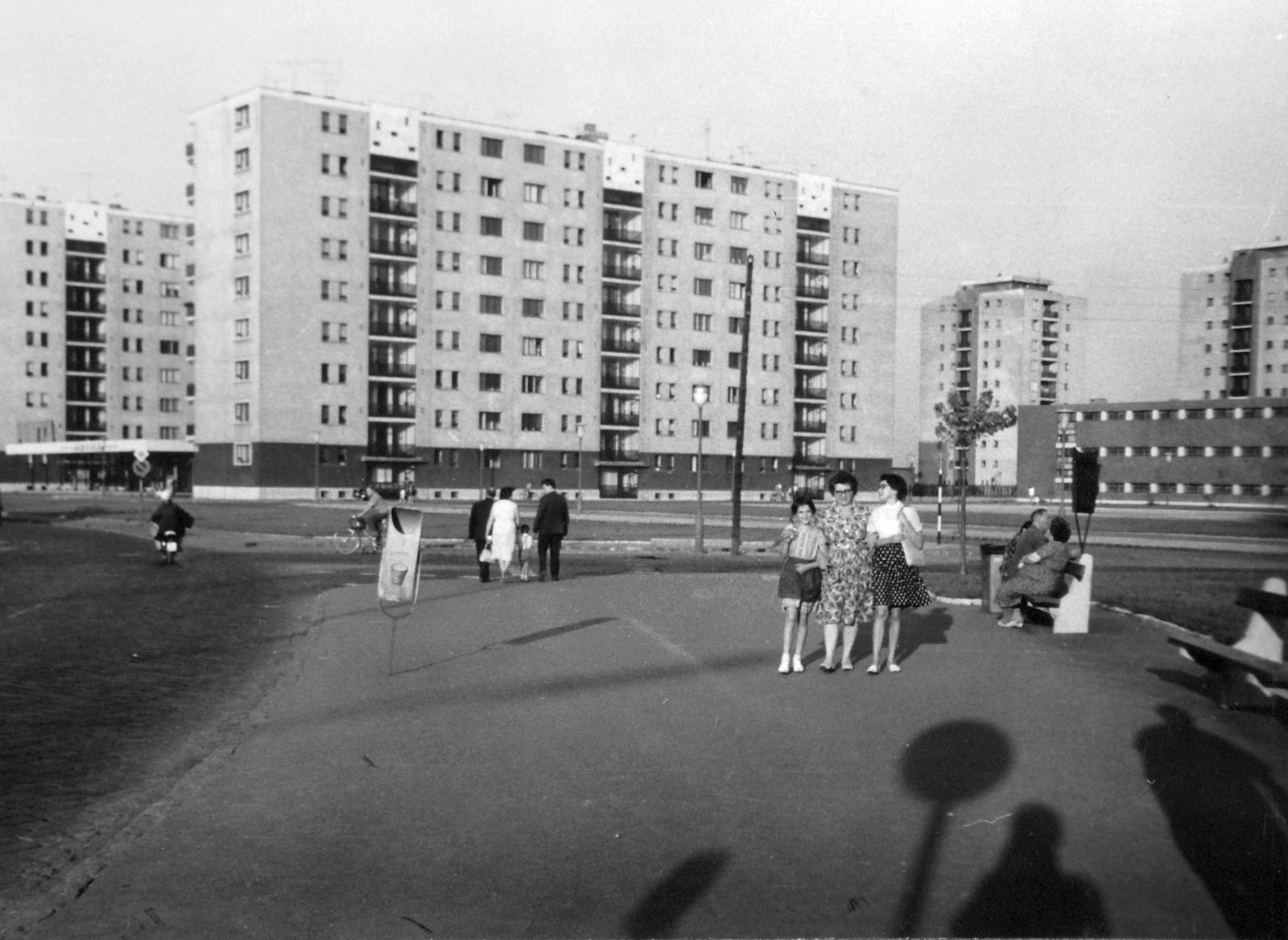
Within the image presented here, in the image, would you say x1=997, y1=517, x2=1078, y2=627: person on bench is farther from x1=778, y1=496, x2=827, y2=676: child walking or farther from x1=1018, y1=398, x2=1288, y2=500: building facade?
x1=778, y1=496, x2=827, y2=676: child walking

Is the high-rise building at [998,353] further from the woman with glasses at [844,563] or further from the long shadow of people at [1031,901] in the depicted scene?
the long shadow of people at [1031,901]

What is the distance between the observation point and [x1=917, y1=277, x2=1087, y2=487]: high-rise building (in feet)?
382

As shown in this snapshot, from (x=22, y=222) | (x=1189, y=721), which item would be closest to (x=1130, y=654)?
(x=1189, y=721)

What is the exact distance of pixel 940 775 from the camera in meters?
7.14

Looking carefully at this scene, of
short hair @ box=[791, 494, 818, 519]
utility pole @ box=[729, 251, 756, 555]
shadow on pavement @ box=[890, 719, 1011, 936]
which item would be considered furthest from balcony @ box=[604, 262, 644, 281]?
shadow on pavement @ box=[890, 719, 1011, 936]

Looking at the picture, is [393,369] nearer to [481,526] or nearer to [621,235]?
[621,235]

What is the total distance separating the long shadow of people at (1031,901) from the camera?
476 cm

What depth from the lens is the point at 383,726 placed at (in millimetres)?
8750

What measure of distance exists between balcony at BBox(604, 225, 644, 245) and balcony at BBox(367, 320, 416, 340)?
1583cm

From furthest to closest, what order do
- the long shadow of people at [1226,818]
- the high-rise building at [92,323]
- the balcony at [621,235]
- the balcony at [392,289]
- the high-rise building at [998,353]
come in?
the high-rise building at [92,323], the high-rise building at [998,353], the balcony at [621,235], the balcony at [392,289], the long shadow of people at [1226,818]

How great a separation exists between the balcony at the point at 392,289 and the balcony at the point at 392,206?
15.0 feet

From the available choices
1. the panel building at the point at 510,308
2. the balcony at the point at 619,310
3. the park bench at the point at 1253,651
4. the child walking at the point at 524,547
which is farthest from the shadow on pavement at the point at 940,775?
the balcony at the point at 619,310

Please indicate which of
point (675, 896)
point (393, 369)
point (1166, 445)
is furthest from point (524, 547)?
point (393, 369)

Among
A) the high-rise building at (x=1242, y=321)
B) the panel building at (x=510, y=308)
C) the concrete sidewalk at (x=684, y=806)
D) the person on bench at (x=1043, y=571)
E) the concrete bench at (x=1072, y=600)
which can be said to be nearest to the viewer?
the concrete sidewalk at (x=684, y=806)
